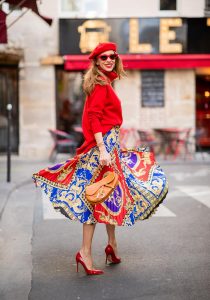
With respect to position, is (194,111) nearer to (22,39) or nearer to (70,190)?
(22,39)

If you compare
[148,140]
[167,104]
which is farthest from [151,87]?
[148,140]

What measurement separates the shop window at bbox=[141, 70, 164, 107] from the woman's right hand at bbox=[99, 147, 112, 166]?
1133 centimetres

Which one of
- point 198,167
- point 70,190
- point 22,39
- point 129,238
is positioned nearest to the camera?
point 70,190

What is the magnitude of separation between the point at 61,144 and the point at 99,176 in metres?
9.47

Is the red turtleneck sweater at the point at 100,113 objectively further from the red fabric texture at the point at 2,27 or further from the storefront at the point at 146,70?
the storefront at the point at 146,70

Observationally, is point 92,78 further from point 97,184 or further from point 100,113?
point 97,184

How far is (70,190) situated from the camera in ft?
15.7

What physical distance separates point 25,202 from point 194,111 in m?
8.36

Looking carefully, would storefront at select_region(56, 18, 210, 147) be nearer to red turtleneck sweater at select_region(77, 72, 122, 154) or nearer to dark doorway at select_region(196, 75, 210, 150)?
dark doorway at select_region(196, 75, 210, 150)

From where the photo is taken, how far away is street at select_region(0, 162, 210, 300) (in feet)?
14.2

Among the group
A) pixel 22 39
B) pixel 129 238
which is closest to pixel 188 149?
pixel 22 39

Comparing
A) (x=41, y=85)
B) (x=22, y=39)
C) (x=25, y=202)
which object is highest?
(x=22, y=39)

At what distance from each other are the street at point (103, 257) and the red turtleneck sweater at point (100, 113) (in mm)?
1101

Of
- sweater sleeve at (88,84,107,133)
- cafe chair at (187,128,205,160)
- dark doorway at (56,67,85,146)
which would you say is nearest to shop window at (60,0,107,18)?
dark doorway at (56,67,85,146)
